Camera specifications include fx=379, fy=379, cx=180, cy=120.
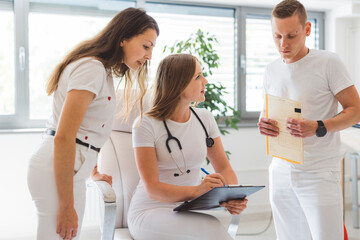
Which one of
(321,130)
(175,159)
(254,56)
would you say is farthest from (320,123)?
(254,56)

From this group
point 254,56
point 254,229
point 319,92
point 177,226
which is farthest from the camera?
point 254,56

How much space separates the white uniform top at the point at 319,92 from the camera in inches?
63.7

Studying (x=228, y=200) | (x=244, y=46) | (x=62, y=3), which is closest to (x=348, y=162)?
(x=244, y=46)

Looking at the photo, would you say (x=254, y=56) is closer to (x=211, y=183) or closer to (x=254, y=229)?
(x=254, y=229)

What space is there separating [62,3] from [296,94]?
7.88 feet

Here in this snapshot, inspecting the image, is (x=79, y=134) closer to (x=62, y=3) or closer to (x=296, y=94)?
(x=296, y=94)

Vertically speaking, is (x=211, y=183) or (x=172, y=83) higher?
(x=172, y=83)

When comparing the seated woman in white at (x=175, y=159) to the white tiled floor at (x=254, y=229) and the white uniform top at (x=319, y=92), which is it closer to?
the white uniform top at (x=319, y=92)

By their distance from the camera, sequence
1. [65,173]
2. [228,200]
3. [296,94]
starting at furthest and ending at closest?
[296,94]
[228,200]
[65,173]

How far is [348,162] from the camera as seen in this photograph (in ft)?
13.1

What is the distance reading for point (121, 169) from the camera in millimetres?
1927

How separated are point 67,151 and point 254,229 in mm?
2579

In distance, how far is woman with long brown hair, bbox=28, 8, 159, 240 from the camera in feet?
3.96

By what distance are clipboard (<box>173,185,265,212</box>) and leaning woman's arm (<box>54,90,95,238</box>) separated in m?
0.45
